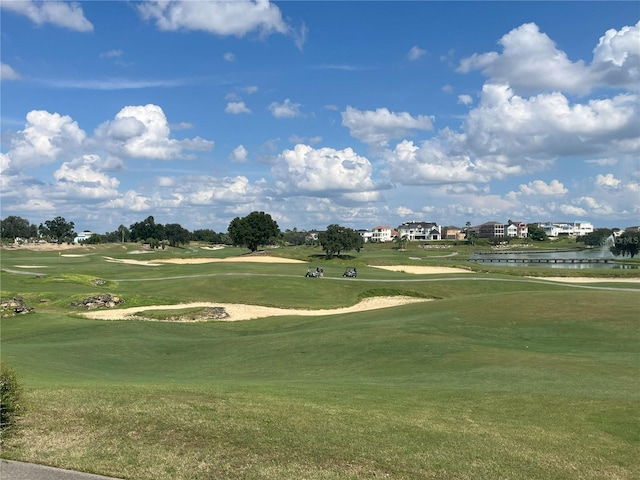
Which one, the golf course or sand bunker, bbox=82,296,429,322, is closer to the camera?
the golf course

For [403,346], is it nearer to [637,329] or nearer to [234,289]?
[637,329]

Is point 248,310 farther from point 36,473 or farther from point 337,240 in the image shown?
point 337,240

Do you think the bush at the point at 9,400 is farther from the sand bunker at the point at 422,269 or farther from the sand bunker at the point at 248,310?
the sand bunker at the point at 422,269

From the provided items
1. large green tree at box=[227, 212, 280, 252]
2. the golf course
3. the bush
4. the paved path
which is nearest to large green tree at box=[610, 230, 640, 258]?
large green tree at box=[227, 212, 280, 252]

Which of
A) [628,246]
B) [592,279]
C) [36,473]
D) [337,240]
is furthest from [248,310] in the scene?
[628,246]

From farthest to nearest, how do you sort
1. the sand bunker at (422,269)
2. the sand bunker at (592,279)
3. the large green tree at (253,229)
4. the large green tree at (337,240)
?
the large green tree at (253,229), the large green tree at (337,240), the sand bunker at (422,269), the sand bunker at (592,279)

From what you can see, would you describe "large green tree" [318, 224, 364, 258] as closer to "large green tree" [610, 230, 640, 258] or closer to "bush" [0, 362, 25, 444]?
"large green tree" [610, 230, 640, 258]

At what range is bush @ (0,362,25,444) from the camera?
36.7ft

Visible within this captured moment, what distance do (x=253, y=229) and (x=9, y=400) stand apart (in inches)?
5514

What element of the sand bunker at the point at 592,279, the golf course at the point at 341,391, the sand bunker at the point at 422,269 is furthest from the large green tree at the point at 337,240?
the golf course at the point at 341,391

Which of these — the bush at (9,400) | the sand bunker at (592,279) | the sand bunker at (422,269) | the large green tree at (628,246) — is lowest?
the sand bunker at (592,279)

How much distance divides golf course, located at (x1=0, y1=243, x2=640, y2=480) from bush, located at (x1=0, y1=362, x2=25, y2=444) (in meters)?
0.33

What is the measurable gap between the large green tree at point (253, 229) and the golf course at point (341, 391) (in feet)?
325

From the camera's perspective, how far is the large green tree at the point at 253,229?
150300mm
